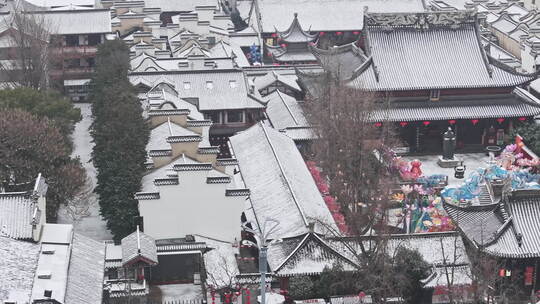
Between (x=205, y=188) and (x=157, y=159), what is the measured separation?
5.15 metres

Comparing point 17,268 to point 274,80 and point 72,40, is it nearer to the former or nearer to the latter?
point 274,80

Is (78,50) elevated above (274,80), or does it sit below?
above

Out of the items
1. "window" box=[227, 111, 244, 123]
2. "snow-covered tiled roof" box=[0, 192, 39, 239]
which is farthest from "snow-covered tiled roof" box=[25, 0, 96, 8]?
"snow-covered tiled roof" box=[0, 192, 39, 239]

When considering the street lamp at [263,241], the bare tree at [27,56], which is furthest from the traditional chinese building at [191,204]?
the bare tree at [27,56]

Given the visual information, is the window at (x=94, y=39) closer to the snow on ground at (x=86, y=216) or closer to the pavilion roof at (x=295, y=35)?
the pavilion roof at (x=295, y=35)

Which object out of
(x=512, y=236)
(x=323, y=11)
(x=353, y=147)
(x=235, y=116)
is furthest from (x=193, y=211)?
(x=323, y=11)

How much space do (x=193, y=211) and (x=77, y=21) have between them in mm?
38777

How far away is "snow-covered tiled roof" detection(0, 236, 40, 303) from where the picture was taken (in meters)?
31.2

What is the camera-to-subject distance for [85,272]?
35.2 meters

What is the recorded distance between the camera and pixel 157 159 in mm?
45781

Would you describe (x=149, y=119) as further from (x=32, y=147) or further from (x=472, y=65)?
(x=472, y=65)

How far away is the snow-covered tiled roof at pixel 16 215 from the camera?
35009mm

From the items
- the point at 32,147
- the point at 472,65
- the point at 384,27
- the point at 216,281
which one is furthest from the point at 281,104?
the point at 216,281

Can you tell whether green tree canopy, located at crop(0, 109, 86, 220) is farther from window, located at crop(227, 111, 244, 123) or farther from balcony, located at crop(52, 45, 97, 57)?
balcony, located at crop(52, 45, 97, 57)
